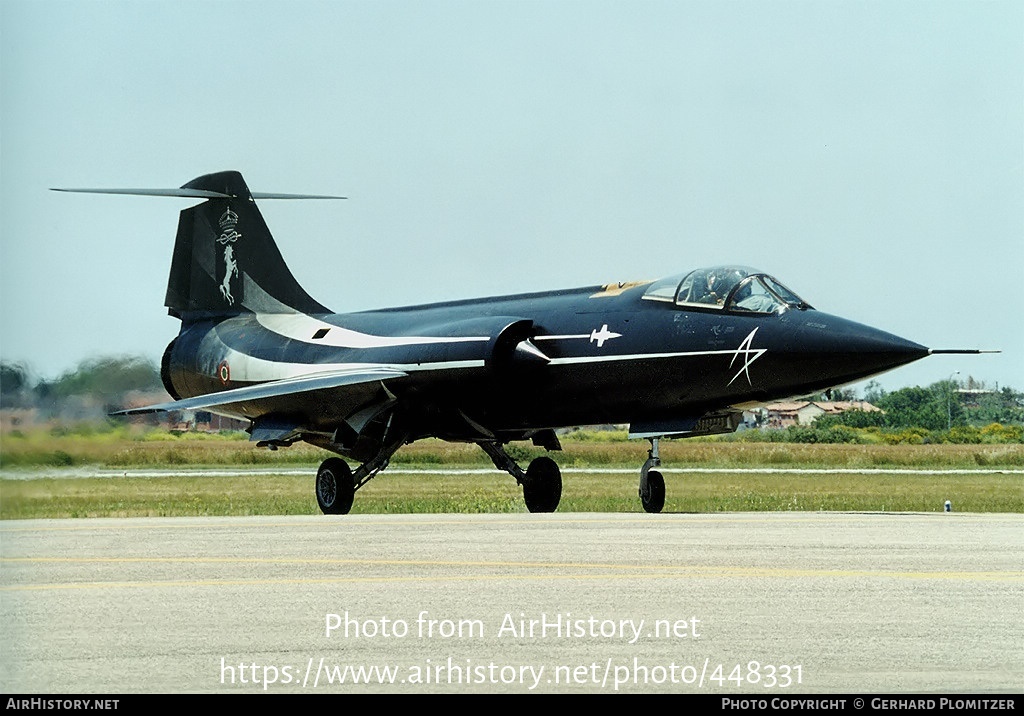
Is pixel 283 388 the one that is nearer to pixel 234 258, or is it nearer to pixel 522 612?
pixel 234 258

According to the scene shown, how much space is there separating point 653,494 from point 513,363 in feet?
8.94

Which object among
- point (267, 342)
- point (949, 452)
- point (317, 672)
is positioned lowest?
point (949, 452)

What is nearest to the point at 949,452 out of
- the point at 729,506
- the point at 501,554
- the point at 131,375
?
the point at 729,506

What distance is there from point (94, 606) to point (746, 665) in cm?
469

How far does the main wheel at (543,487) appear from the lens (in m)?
23.0

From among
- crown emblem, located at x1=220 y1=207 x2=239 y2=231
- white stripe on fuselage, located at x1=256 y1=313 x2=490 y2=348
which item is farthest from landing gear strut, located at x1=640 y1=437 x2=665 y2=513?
crown emblem, located at x1=220 y1=207 x2=239 y2=231

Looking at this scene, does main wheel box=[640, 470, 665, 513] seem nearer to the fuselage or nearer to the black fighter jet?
the black fighter jet

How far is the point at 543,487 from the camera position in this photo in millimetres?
23031

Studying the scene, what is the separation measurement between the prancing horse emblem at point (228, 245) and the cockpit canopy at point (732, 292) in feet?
31.7

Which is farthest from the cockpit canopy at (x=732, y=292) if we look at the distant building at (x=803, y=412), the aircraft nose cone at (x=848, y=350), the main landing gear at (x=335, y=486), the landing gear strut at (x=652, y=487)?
the distant building at (x=803, y=412)

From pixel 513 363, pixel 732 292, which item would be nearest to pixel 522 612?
pixel 732 292

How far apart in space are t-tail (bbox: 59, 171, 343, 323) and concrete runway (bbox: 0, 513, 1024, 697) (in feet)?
37.0
